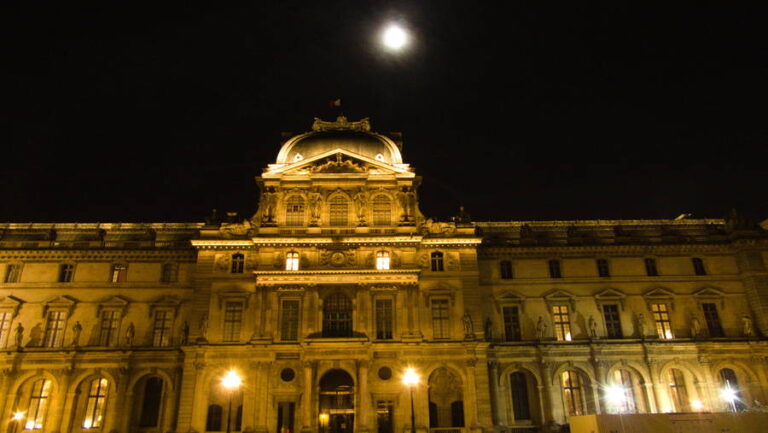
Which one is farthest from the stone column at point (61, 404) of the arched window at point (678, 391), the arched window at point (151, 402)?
the arched window at point (678, 391)

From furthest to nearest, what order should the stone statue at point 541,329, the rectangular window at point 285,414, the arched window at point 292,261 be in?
the stone statue at point 541,329
the arched window at point 292,261
the rectangular window at point 285,414

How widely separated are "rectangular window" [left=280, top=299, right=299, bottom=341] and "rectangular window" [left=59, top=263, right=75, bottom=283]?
2029cm

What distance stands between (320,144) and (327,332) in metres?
17.6

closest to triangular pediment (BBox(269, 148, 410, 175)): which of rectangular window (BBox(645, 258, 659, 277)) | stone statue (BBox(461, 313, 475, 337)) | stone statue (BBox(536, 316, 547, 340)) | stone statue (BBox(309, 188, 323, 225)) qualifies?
stone statue (BBox(309, 188, 323, 225))

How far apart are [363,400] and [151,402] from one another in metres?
18.6

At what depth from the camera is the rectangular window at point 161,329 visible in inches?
1981

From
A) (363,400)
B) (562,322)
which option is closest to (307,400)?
(363,400)

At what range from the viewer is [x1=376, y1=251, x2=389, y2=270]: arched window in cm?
A: 4866

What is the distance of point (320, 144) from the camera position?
53.9 m

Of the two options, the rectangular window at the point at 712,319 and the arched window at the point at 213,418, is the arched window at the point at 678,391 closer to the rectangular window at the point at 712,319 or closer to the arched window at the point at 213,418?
the rectangular window at the point at 712,319

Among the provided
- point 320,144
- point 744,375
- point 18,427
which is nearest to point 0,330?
point 18,427

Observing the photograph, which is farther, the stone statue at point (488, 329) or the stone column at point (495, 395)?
the stone statue at point (488, 329)

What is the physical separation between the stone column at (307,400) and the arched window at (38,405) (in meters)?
21.7

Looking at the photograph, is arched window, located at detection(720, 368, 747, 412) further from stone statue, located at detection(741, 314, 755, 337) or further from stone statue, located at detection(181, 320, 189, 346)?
stone statue, located at detection(181, 320, 189, 346)
